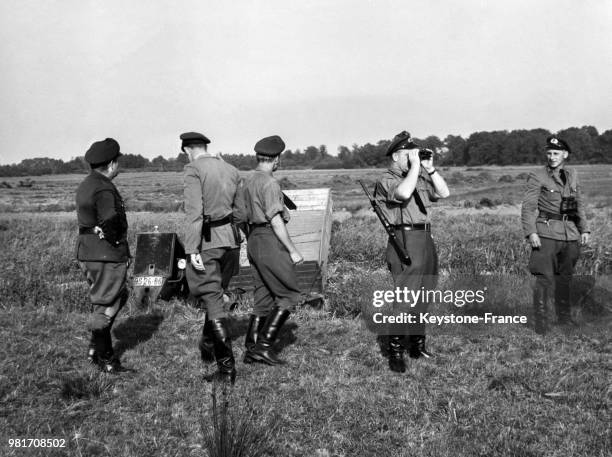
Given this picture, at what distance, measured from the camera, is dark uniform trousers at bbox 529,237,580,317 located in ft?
20.5

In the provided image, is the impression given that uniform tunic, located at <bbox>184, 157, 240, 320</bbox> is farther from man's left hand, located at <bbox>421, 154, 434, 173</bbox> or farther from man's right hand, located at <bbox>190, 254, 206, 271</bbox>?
man's left hand, located at <bbox>421, 154, 434, 173</bbox>

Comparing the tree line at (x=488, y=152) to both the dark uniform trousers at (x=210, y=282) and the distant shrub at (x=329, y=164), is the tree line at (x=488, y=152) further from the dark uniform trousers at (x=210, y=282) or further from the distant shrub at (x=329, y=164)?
the dark uniform trousers at (x=210, y=282)

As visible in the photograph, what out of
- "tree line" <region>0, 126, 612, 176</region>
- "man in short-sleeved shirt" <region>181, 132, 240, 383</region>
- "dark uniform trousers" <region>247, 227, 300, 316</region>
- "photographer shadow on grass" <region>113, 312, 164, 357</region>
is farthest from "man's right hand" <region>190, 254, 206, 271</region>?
"tree line" <region>0, 126, 612, 176</region>

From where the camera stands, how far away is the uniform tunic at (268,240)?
518 centimetres

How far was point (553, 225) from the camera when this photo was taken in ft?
20.5

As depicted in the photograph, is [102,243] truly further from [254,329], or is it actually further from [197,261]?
[254,329]

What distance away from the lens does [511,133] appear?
83.4 m

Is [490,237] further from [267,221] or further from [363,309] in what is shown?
[267,221]

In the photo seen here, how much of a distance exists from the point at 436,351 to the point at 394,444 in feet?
6.62

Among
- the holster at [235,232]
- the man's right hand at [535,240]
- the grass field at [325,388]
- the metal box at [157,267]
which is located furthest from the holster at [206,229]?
the man's right hand at [535,240]

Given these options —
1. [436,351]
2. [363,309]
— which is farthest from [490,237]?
[436,351]

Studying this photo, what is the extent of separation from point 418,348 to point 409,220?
1.26 metres

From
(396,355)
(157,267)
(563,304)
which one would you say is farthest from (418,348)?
(157,267)

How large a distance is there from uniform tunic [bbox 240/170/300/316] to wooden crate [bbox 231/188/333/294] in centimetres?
245
